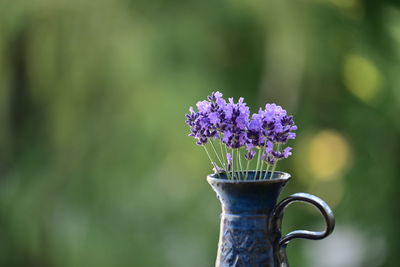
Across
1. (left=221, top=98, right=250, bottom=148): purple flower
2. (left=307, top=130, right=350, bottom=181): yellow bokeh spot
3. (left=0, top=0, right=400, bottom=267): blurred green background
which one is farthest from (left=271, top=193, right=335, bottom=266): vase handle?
(left=307, top=130, right=350, bottom=181): yellow bokeh spot

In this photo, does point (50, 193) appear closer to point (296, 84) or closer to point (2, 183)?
point (2, 183)

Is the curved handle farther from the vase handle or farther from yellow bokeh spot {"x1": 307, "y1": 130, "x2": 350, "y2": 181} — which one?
yellow bokeh spot {"x1": 307, "y1": 130, "x2": 350, "y2": 181}

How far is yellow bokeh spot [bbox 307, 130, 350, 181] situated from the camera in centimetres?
244

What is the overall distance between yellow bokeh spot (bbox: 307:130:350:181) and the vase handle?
1.55 m

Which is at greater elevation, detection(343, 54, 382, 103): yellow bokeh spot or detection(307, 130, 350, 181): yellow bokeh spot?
detection(343, 54, 382, 103): yellow bokeh spot

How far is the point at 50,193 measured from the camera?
2645 millimetres

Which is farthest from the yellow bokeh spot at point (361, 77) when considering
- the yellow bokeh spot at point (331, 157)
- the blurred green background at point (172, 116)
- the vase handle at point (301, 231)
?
the vase handle at point (301, 231)

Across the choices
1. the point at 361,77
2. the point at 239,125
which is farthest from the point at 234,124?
the point at 361,77

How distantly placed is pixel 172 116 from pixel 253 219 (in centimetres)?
163

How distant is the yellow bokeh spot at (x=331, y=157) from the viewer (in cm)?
244

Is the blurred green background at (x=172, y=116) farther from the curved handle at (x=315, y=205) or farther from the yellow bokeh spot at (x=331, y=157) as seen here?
the curved handle at (x=315, y=205)

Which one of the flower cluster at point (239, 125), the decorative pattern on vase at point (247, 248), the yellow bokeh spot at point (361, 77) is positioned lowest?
the decorative pattern on vase at point (247, 248)

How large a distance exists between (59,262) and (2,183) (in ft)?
1.36

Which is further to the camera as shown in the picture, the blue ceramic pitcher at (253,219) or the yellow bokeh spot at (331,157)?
the yellow bokeh spot at (331,157)
